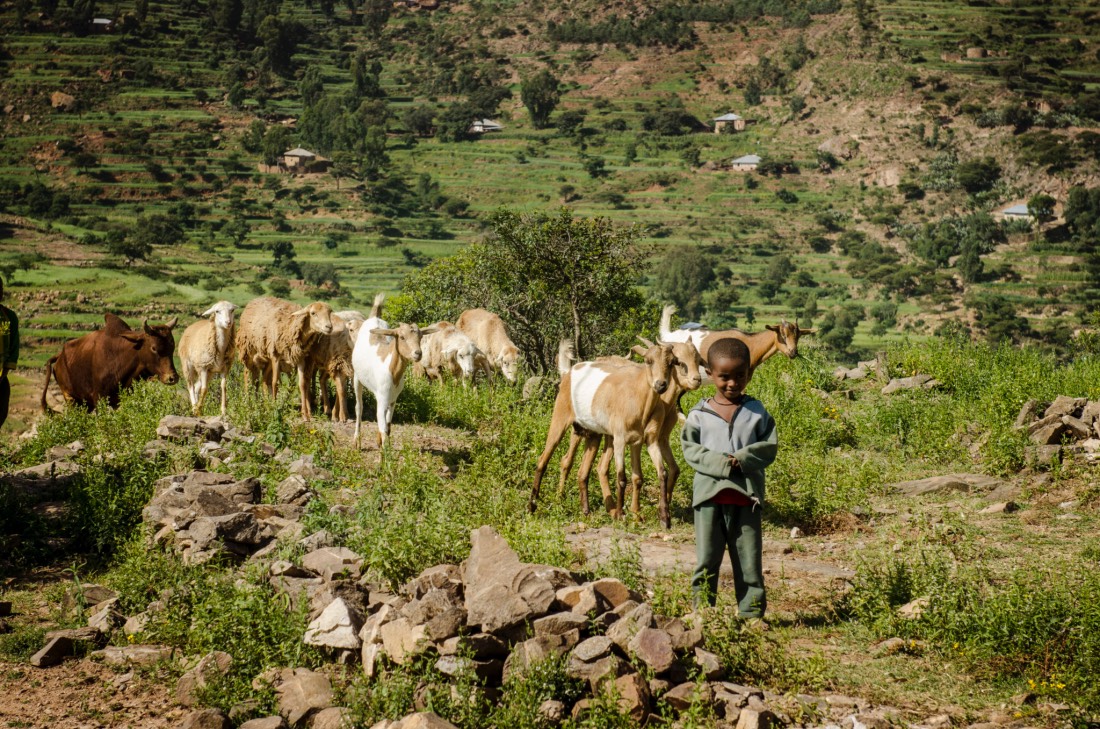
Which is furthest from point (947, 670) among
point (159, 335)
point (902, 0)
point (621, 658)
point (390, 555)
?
point (902, 0)

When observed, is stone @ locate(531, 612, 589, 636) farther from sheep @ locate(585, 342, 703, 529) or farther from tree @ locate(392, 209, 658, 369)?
tree @ locate(392, 209, 658, 369)

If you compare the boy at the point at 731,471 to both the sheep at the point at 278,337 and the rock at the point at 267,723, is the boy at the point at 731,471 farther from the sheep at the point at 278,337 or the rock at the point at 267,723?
the sheep at the point at 278,337

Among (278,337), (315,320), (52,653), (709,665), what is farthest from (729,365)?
(278,337)

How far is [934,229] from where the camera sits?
402ft

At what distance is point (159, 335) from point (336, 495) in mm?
6248

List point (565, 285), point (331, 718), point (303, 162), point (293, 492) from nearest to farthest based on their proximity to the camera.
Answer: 1. point (331, 718)
2. point (293, 492)
3. point (565, 285)
4. point (303, 162)

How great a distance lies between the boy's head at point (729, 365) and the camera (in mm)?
7730

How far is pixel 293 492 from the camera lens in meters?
11.1

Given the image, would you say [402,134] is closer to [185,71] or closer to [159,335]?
[185,71]

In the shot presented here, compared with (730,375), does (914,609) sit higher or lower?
lower

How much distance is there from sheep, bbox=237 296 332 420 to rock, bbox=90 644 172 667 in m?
8.33

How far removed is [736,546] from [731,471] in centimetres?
63

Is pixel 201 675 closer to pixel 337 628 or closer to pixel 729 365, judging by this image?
pixel 337 628

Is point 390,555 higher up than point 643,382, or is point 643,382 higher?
point 643,382
